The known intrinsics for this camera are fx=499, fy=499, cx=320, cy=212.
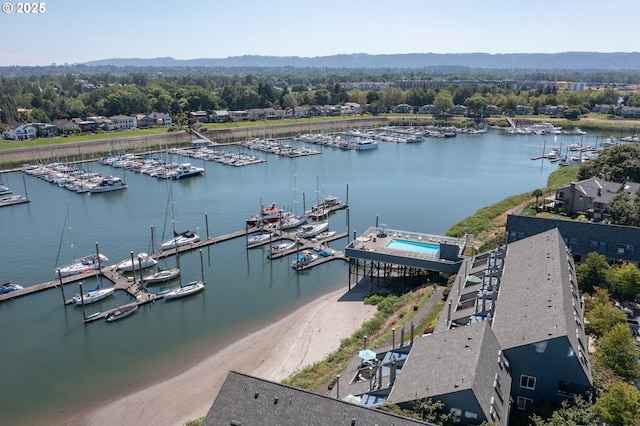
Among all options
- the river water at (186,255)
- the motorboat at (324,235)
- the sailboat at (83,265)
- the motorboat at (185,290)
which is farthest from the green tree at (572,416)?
the sailboat at (83,265)

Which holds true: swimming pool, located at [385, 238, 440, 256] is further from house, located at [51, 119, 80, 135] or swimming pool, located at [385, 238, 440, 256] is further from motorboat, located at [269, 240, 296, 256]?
house, located at [51, 119, 80, 135]

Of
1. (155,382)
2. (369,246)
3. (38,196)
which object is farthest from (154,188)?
(155,382)

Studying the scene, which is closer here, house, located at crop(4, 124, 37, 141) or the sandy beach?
the sandy beach

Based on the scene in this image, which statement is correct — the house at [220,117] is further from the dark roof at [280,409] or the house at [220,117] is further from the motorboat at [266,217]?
the dark roof at [280,409]

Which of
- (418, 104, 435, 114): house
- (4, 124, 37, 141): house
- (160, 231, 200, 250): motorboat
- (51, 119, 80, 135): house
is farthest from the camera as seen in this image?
(418, 104, 435, 114): house

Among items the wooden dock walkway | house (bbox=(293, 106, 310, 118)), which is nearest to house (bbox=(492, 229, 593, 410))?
the wooden dock walkway

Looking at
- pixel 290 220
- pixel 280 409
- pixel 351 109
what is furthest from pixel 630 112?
pixel 280 409
